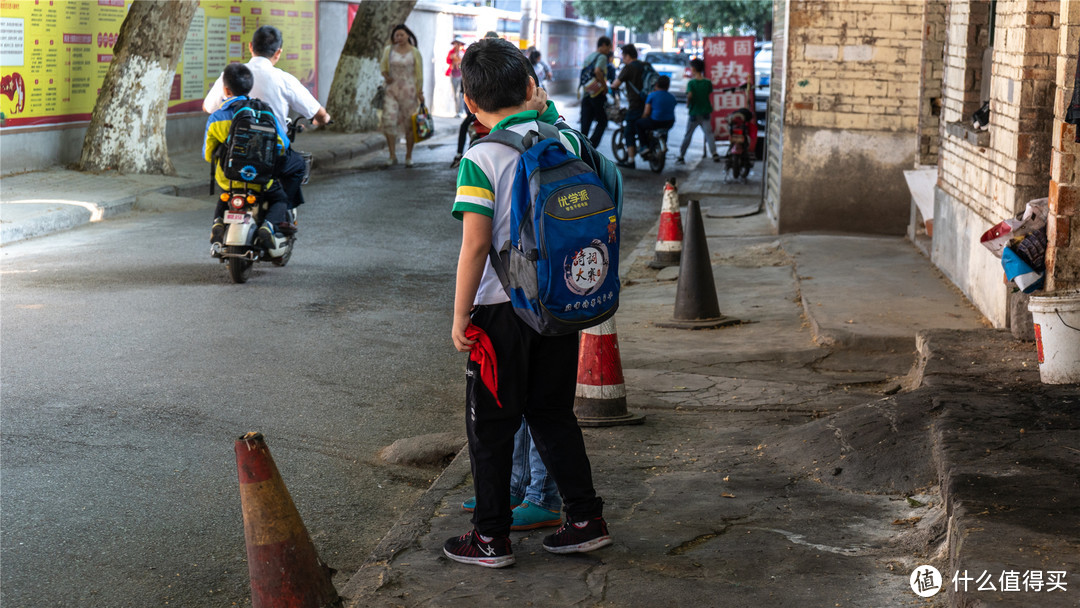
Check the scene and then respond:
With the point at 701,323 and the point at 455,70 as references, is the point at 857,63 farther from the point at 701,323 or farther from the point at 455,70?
the point at 455,70

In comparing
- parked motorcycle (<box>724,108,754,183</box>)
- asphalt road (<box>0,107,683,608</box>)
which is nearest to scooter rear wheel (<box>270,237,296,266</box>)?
asphalt road (<box>0,107,683,608</box>)

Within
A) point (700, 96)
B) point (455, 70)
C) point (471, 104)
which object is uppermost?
point (455, 70)

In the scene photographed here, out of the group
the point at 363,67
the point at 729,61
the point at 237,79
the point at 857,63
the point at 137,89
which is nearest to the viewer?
the point at 237,79

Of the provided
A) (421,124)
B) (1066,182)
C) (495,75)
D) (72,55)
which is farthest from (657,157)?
(495,75)

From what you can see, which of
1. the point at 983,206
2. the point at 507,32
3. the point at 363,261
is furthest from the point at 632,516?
the point at 507,32

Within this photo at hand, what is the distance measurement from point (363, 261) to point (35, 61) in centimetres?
640

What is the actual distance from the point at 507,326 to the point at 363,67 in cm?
1805

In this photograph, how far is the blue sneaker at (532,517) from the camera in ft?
12.6

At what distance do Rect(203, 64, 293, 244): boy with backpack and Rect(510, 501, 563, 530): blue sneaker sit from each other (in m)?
5.31

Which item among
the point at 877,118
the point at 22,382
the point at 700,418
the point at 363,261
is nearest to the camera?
the point at 700,418

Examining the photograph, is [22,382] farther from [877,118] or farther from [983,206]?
[877,118]

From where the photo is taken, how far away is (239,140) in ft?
27.7

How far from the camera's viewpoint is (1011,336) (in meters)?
5.95

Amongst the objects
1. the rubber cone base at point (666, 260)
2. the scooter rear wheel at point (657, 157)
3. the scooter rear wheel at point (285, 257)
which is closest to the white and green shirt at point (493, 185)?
the scooter rear wheel at point (285, 257)
